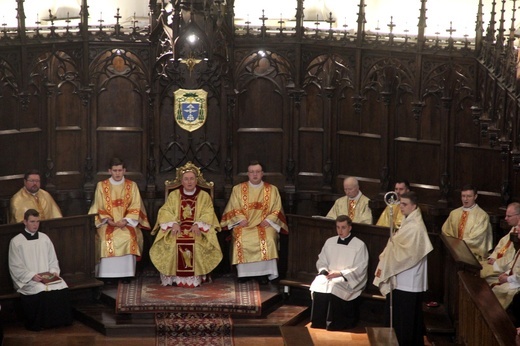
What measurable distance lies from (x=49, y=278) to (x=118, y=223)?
1545 millimetres

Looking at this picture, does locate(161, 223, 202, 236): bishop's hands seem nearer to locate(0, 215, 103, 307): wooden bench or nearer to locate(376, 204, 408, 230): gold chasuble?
locate(0, 215, 103, 307): wooden bench

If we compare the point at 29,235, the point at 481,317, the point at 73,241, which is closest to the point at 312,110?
the point at 73,241

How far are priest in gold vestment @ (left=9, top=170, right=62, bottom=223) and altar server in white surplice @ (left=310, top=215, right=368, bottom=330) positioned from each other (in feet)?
11.7

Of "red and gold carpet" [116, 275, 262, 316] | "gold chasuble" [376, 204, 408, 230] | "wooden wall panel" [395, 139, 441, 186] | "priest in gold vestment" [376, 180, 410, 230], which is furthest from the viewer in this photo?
"wooden wall panel" [395, 139, 441, 186]

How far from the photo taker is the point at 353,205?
16.2 m

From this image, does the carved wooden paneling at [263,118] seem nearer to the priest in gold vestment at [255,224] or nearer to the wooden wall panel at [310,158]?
the wooden wall panel at [310,158]

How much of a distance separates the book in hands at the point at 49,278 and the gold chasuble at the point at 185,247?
1.52 meters

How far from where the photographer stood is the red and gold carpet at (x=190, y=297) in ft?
49.9

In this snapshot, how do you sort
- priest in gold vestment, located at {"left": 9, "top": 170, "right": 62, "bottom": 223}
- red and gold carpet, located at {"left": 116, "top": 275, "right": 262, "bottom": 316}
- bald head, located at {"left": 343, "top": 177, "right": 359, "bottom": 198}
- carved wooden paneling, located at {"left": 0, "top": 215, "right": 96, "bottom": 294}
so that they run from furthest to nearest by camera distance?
bald head, located at {"left": 343, "top": 177, "right": 359, "bottom": 198} < priest in gold vestment, located at {"left": 9, "top": 170, "right": 62, "bottom": 223} < carved wooden paneling, located at {"left": 0, "top": 215, "right": 96, "bottom": 294} < red and gold carpet, located at {"left": 116, "top": 275, "right": 262, "bottom": 316}

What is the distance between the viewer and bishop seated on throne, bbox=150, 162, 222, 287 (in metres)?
16.2

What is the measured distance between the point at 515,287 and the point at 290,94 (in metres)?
5.13

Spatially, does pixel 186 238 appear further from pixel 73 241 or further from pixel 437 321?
pixel 437 321

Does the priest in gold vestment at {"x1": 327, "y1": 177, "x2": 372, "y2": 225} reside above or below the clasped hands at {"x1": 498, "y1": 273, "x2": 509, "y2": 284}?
above

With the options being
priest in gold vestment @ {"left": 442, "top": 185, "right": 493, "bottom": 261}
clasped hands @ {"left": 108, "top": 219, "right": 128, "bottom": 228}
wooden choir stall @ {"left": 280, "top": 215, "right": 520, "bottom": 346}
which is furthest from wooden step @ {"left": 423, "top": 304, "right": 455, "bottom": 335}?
clasped hands @ {"left": 108, "top": 219, "right": 128, "bottom": 228}
